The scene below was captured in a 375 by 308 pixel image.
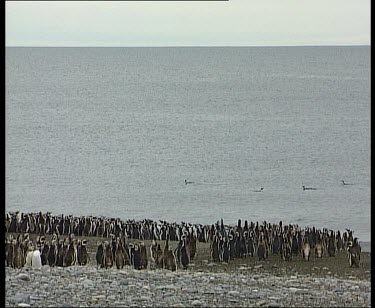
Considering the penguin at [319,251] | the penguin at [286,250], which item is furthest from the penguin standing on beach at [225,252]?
the penguin at [319,251]

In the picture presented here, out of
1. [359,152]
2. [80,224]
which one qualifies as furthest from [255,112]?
[80,224]

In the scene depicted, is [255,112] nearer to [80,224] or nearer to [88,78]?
[88,78]

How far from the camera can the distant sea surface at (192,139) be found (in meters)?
19.6

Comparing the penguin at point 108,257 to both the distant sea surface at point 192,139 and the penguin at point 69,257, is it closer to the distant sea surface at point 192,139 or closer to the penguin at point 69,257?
the penguin at point 69,257

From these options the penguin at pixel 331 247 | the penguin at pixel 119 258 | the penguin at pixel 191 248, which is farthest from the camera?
the penguin at pixel 331 247

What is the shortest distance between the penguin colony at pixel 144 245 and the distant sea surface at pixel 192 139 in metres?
5.80

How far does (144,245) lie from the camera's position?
700 centimetres

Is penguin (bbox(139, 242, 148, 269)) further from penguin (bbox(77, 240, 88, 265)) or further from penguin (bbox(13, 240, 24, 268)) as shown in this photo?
penguin (bbox(13, 240, 24, 268))

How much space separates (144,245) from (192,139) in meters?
26.4

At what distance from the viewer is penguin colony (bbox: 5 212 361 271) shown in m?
6.22

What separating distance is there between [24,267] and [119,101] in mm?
45263

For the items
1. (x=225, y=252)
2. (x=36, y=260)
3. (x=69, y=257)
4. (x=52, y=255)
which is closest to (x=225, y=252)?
(x=225, y=252)

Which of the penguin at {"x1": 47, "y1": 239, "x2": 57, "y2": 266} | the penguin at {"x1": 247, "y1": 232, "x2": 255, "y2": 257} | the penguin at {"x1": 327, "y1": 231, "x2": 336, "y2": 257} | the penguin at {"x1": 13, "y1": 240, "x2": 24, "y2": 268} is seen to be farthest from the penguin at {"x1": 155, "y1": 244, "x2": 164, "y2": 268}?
the penguin at {"x1": 327, "y1": 231, "x2": 336, "y2": 257}

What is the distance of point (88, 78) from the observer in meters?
62.3
